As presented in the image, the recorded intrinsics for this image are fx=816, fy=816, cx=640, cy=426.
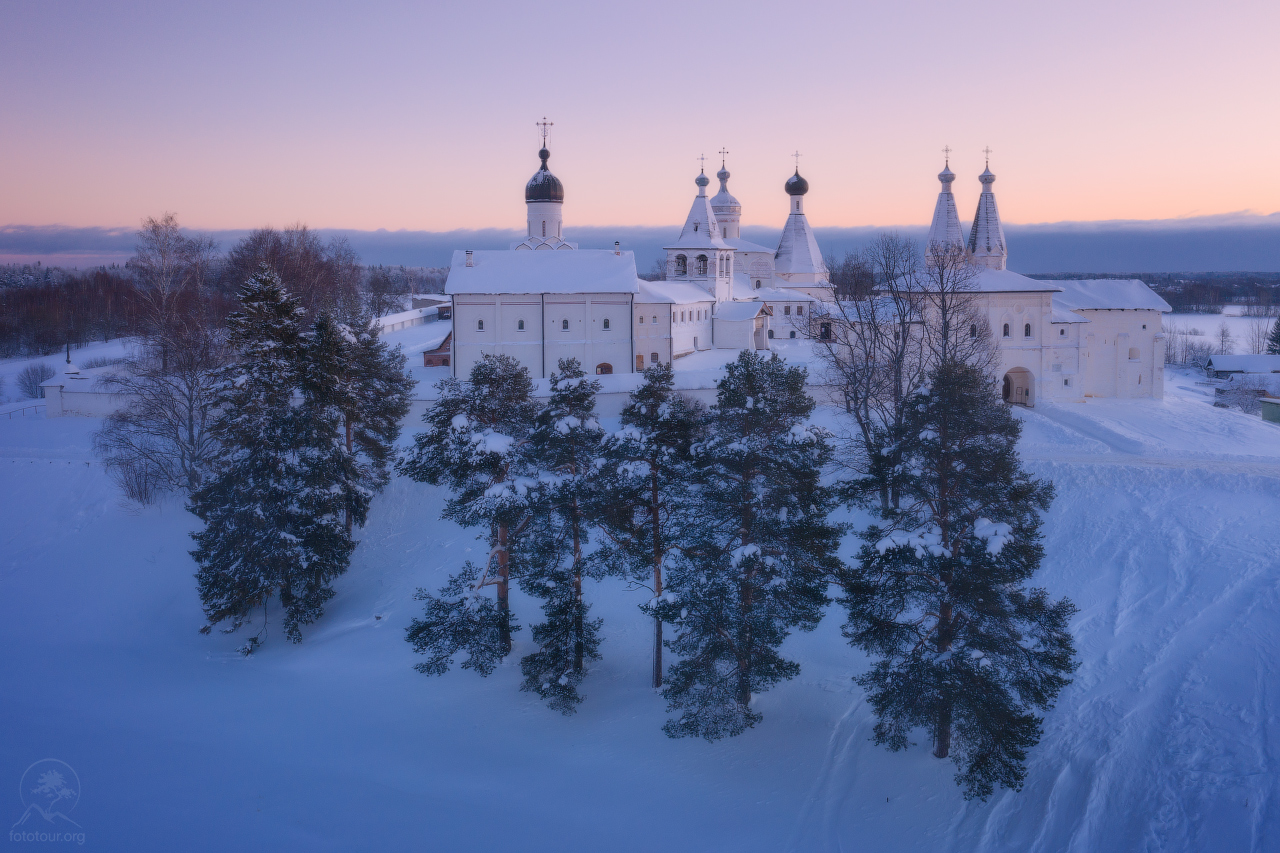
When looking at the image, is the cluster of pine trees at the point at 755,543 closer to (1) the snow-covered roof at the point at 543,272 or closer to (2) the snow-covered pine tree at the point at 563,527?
(2) the snow-covered pine tree at the point at 563,527

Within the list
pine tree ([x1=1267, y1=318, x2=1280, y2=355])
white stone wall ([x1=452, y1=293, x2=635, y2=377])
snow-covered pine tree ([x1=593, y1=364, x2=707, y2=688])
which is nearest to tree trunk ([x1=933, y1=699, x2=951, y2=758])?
snow-covered pine tree ([x1=593, y1=364, x2=707, y2=688])

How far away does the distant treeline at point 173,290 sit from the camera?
2802cm

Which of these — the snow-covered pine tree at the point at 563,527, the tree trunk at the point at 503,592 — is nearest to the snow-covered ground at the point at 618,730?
the tree trunk at the point at 503,592

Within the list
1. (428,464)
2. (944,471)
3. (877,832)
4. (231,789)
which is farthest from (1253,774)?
(231,789)

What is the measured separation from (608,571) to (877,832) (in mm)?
5760

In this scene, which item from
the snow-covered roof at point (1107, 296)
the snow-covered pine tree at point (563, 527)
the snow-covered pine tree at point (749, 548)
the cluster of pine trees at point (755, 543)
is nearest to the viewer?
the cluster of pine trees at point (755, 543)

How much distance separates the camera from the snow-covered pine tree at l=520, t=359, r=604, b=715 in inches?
545

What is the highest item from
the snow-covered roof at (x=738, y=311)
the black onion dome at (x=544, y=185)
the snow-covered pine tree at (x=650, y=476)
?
the black onion dome at (x=544, y=185)

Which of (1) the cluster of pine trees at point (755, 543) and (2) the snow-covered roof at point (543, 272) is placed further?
(2) the snow-covered roof at point (543, 272)

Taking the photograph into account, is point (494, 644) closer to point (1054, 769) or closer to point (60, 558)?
point (1054, 769)

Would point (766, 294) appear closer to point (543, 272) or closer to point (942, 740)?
point (543, 272)

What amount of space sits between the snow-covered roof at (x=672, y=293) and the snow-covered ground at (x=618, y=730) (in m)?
17.8

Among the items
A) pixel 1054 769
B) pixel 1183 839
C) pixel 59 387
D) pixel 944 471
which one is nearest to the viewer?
pixel 1183 839

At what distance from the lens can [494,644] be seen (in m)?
15.0
